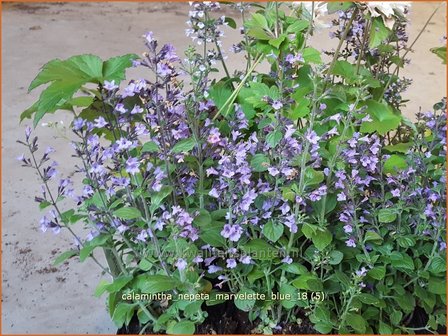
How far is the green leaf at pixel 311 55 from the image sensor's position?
2.43ft

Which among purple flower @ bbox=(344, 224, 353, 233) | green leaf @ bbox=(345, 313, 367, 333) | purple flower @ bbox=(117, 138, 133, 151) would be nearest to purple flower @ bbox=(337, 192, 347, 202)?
purple flower @ bbox=(344, 224, 353, 233)

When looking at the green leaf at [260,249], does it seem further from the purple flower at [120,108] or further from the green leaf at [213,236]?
the purple flower at [120,108]

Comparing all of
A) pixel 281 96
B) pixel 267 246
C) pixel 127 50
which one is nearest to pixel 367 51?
pixel 281 96

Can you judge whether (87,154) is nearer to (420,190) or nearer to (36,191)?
(420,190)

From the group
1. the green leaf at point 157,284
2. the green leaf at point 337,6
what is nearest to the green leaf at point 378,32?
the green leaf at point 337,6

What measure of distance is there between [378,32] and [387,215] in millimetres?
215

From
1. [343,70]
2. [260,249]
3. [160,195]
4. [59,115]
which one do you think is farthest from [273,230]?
[59,115]

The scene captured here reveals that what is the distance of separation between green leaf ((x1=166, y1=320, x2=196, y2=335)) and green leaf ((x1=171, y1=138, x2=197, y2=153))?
207 millimetres

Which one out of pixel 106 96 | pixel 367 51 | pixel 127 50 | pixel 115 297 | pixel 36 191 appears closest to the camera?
pixel 106 96

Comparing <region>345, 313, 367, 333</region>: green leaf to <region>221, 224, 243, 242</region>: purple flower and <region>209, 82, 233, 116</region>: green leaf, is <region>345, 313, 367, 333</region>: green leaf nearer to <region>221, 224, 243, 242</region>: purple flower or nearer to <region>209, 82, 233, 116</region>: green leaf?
<region>221, 224, 243, 242</region>: purple flower

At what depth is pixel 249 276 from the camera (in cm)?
75

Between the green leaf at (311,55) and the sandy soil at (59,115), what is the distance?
0.32m

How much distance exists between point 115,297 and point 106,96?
27 cm

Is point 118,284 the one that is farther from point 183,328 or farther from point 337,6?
point 337,6
